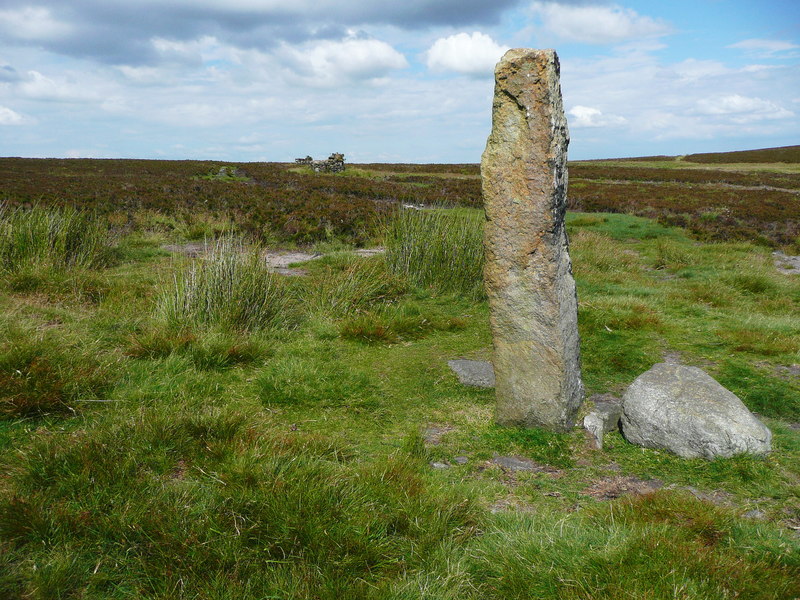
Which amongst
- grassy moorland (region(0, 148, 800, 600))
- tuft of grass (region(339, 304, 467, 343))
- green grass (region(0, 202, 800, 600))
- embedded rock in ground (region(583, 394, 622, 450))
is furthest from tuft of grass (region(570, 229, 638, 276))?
embedded rock in ground (region(583, 394, 622, 450))

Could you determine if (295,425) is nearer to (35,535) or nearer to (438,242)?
(35,535)

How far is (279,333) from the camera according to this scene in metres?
6.40

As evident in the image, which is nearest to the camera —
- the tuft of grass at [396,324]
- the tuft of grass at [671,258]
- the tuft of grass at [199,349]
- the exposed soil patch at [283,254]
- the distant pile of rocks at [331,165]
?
the tuft of grass at [199,349]

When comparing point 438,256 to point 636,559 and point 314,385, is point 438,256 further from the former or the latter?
point 636,559

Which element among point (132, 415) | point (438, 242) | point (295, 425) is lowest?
point (295, 425)

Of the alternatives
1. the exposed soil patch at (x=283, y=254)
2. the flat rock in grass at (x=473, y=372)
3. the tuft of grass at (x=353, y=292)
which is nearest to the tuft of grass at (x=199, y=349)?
the tuft of grass at (x=353, y=292)

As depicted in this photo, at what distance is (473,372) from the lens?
5.56m

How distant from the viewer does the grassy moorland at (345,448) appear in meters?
2.51

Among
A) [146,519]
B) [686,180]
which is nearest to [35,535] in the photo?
[146,519]

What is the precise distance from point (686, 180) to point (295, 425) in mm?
41350

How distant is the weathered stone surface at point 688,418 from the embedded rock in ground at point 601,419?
5.9 inches

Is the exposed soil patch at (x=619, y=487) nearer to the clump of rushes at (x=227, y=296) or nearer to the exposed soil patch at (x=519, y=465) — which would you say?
the exposed soil patch at (x=519, y=465)

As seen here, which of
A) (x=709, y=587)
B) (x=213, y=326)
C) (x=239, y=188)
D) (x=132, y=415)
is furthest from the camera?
(x=239, y=188)

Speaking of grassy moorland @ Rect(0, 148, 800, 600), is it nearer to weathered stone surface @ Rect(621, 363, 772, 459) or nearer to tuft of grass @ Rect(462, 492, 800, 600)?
tuft of grass @ Rect(462, 492, 800, 600)
